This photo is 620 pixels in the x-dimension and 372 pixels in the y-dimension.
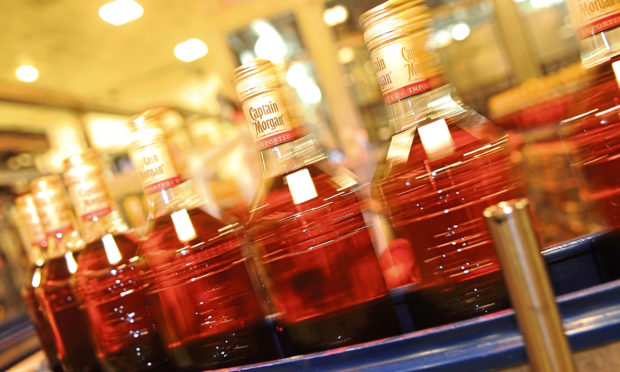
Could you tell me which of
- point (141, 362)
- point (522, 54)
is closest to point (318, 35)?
point (522, 54)

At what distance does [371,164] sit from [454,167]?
7.70ft

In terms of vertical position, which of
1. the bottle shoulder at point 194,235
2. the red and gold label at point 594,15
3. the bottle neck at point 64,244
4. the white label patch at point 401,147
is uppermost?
the red and gold label at point 594,15

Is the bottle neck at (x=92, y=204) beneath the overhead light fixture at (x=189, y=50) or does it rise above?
beneath

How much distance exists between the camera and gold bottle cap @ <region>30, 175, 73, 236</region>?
2.88 ft

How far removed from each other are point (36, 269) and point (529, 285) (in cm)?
97

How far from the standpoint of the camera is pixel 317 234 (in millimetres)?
620

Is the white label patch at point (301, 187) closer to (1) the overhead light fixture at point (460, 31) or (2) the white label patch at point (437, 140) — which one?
(2) the white label patch at point (437, 140)

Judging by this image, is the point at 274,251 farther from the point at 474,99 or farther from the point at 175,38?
the point at 175,38

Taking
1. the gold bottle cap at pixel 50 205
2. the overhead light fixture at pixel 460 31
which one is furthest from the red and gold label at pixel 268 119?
the overhead light fixture at pixel 460 31

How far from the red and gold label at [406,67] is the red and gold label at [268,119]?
0.43 feet

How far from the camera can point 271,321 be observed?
0.71 metres

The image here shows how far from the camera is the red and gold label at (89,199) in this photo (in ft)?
2.69

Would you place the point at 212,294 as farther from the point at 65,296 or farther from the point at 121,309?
the point at 65,296

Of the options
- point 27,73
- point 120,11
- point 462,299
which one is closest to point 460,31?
point 120,11
